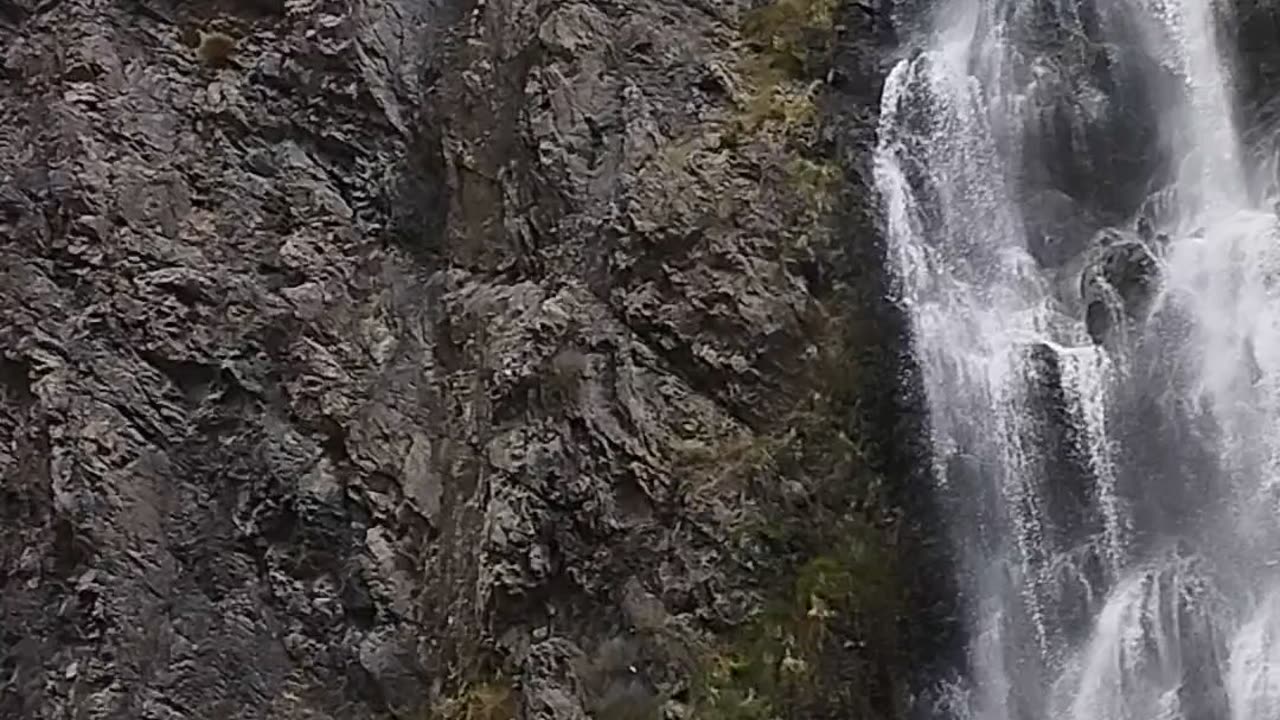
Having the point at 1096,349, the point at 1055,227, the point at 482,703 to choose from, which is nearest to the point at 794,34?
the point at 1055,227

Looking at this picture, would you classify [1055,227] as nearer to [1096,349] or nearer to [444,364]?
[1096,349]

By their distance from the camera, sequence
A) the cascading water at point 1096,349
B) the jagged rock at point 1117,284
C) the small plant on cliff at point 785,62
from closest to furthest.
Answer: the cascading water at point 1096,349
the jagged rock at point 1117,284
the small plant on cliff at point 785,62

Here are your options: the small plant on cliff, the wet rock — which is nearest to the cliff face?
the small plant on cliff

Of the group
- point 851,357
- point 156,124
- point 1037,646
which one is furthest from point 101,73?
point 1037,646

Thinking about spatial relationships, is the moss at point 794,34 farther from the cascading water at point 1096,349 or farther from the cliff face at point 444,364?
the cascading water at point 1096,349

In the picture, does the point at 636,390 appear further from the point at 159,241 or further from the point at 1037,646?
the point at 159,241

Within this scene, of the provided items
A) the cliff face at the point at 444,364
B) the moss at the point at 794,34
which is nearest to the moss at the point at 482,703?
the cliff face at the point at 444,364
